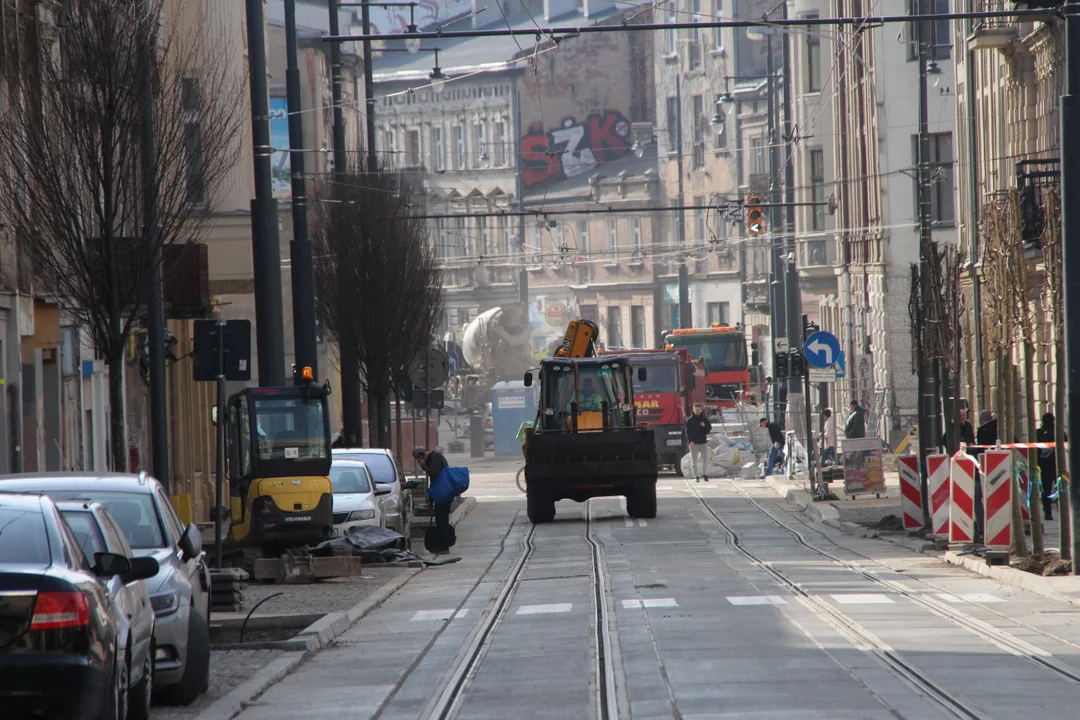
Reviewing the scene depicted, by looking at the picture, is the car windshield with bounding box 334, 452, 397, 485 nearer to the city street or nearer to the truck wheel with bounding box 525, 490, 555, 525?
the truck wheel with bounding box 525, 490, 555, 525

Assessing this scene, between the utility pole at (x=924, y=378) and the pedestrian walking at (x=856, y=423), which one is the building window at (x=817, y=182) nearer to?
the pedestrian walking at (x=856, y=423)

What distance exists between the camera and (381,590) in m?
19.5

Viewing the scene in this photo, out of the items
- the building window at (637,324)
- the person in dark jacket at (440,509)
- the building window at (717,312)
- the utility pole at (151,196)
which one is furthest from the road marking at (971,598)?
the building window at (637,324)

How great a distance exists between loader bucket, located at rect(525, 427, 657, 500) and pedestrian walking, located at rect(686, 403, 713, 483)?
1465cm

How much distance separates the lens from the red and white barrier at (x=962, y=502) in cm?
2183

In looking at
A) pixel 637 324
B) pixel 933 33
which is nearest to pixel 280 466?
pixel 933 33

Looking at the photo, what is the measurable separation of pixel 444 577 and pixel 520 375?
67867mm

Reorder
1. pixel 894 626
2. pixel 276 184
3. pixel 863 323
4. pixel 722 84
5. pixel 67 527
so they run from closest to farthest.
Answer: pixel 67 527
pixel 894 626
pixel 863 323
pixel 276 184
pixel 722 84

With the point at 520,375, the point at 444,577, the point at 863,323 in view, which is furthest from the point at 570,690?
the point at 520,375

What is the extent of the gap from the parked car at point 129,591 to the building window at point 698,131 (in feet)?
323

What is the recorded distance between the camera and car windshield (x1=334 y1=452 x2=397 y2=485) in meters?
28.5

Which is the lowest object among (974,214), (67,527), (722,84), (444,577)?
(444,577)

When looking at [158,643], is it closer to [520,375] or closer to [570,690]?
[570,690]

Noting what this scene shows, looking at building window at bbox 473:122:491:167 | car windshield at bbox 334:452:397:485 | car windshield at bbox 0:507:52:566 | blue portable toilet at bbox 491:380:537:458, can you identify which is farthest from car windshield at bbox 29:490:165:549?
building window at bbox 473:122:491:167
